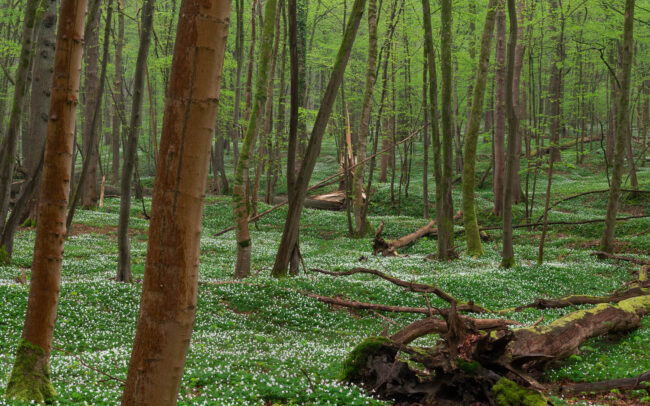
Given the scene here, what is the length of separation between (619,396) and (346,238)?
19.0 m

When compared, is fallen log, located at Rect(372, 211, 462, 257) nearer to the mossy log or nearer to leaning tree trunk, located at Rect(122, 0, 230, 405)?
the mossy log

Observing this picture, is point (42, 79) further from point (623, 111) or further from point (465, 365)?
point (623, 111)

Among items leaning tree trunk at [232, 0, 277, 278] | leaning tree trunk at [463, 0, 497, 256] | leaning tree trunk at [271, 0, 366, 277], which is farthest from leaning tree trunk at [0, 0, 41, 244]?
leaning tree trunk at [463, 0, 497, 256]

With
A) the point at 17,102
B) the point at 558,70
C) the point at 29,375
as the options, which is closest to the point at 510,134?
the point at 17,102

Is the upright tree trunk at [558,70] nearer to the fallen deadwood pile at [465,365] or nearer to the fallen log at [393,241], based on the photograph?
the fallen log at [393,241]

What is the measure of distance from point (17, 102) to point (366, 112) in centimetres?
1550

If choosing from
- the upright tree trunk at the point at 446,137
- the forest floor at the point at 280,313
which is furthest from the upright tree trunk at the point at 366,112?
the upright tree trunk at the point at 446,137

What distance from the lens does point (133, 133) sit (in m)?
11.3

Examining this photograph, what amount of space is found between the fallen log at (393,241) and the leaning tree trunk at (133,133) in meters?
11.4

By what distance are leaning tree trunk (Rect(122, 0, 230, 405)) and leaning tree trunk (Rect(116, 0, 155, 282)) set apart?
897 cm

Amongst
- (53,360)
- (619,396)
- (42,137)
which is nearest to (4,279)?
(42,137)

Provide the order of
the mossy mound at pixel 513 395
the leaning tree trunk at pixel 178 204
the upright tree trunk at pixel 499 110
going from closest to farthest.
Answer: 1. the leaning tree trunk at pixel 178 204
2. the mossy mound at pixel 513 395
3. the upright tree trunk at pixel 499 110

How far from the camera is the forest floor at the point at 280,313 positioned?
6.41 m

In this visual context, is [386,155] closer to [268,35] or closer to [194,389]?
[268,35]
